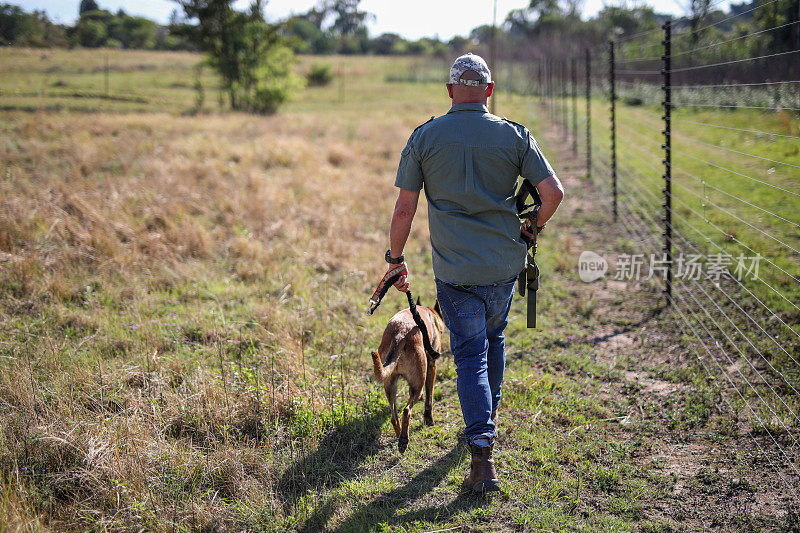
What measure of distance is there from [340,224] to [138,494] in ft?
18.1

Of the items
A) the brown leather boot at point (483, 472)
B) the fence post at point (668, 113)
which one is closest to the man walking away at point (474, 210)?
the brown leather boot at point (483, 472)

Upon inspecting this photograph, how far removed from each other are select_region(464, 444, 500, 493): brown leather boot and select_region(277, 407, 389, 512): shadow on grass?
0.74 metres

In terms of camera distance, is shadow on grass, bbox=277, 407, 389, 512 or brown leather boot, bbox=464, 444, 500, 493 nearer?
brown leather boot, bbox=464, 444, 500, 493

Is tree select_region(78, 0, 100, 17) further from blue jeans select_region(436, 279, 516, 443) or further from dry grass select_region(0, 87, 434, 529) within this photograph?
blue jeans select_region(436, 279, 516, 443)

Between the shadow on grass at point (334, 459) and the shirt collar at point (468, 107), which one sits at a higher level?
the shirt collar at point (468, 107)

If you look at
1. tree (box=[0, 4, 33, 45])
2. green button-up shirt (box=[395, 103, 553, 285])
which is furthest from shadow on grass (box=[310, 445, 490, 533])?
tree (box=[0, 4, 33, 45])

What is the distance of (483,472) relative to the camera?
283 centimetres

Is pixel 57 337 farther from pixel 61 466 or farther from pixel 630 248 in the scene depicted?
pixel 630 248

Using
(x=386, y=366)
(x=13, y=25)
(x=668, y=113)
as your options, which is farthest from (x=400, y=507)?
(x=13, y=25)

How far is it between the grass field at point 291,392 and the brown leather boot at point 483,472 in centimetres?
11

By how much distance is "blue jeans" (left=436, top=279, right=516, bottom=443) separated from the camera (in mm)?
2861

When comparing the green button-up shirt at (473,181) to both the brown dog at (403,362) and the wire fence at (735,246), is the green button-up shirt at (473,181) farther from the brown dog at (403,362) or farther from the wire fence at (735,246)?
the wire fence at (735,246)

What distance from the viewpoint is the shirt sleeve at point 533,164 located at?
2711mm

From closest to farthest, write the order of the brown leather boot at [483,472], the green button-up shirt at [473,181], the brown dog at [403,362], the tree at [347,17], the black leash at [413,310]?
the green button-up shirt at [473,181] → the brown leather boot at [483,472] → the black leash at [413,310] → the brown dog at [403,362] → the tree at [347,17]
